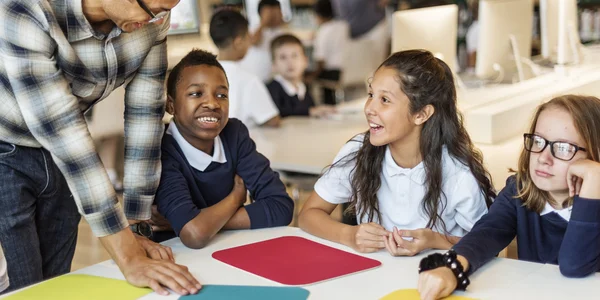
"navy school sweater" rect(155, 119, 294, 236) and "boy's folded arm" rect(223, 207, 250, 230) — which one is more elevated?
"navy school sweater" rect(155, 119, 294, 236)

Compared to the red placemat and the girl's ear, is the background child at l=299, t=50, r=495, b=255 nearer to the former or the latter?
the girl's ear

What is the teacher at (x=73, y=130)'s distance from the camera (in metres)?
1.50

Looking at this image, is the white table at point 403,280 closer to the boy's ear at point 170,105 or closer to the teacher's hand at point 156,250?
the teacher's hand at point 156,250

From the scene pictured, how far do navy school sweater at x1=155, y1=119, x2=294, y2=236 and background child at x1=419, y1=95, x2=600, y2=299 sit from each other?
1.78 ft

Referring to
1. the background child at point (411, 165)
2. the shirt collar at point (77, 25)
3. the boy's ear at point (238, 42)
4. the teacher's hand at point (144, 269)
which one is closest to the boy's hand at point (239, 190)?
the background child at point (411, 165)

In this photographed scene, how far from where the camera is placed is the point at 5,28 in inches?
58.6

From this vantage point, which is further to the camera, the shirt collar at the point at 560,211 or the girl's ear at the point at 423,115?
the girl's ear at the point at 423,115

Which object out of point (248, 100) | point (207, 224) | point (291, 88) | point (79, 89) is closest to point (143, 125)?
point (79, 89)

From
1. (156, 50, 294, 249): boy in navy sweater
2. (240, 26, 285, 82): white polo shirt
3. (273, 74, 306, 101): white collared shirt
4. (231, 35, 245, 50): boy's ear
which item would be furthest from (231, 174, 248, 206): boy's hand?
(240, 26, 285, 82): white polo shirt

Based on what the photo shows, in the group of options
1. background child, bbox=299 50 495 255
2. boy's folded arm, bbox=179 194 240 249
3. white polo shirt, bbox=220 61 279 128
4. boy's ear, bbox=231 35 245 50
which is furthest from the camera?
boy's ear, bbox=231 35 245 50

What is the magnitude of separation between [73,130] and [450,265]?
78 cm

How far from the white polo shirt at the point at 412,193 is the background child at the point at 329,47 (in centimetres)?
442

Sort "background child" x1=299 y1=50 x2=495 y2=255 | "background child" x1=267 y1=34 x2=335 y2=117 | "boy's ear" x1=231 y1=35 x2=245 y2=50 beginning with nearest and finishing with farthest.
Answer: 1. "background child" x1=299 y1=50 x2=495 y2=255
2. "boy's ear" x1=231 y1=35 x2=245 y2=50
3. "background child" x1=267 y1=34 x2=335 y2=117

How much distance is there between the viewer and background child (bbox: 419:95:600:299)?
149cm
